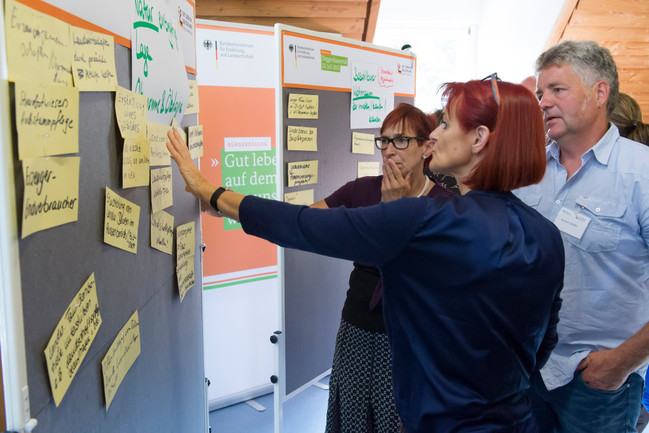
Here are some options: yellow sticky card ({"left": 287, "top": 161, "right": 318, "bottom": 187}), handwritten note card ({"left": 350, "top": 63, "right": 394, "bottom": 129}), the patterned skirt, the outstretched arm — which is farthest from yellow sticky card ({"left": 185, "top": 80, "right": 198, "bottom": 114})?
handwritten note card ({"left": 350, "top": 63, "right": 394, "bottom": 129})

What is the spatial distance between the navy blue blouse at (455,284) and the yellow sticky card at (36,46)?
46cm

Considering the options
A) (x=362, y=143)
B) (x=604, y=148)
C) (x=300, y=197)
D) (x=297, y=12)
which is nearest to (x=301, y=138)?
(x=300, y=197)

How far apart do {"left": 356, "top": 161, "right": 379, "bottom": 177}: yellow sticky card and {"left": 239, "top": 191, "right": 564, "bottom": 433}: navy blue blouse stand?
1545mm

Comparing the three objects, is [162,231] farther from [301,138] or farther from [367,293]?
[301,138]

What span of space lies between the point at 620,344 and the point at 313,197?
1.37m

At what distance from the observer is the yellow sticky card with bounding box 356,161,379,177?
101 inches

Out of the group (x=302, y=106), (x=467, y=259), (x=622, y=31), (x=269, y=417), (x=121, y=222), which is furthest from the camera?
(x=622, y=31)

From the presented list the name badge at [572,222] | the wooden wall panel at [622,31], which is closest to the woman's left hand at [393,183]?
the name badge at [572,222]

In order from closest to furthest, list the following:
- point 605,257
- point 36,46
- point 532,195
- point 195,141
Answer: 1. point 36,46
2. point 605,257
3. point 532,195
4. point 195,141

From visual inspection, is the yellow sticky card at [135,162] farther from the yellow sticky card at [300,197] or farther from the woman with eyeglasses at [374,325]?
the yellow sticky card at [300,197]

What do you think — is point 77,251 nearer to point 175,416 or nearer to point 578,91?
point 175,416

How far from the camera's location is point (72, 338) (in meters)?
0.82

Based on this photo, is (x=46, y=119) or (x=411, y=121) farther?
(x=411, y=121)

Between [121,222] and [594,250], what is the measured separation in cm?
123
